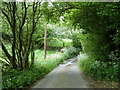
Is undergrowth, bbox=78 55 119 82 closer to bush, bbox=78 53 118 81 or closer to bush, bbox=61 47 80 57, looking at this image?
bush, bbox=78 53 118 81

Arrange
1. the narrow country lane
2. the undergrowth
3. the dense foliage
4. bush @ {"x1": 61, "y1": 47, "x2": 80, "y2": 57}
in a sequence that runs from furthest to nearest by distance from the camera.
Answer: bush @ {"x1": 61, "y1": 47, "x2": 80, "y2": 57}
the dense foliage
the narrow country lane
the undergrowth

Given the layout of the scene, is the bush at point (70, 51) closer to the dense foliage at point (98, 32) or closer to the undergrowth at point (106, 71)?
the dense foliage at point (98, 32)

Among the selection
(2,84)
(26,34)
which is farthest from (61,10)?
(2,84)

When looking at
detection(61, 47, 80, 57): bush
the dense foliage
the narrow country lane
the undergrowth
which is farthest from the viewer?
detection(61, 47, 80, 57): bush

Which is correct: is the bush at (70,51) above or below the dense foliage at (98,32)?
below

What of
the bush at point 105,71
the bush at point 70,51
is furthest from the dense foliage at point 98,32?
the bush at point 70,51

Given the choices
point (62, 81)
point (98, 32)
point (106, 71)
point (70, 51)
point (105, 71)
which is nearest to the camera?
point (106, 71)

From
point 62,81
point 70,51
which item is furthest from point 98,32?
point 70,51

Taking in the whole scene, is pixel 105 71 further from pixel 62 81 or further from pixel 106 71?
pixel 62 81

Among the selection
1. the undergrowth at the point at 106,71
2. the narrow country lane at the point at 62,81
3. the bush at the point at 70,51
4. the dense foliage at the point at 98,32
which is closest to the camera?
the undergrowth at the point at 106,71

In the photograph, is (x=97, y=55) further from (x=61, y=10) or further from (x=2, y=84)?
(x=2, y=84)

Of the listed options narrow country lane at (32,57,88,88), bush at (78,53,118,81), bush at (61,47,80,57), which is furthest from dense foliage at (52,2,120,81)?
bush at (61,47,80,57)

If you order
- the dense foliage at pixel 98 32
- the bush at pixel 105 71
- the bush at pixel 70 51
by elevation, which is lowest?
the bush at pixel 70 51

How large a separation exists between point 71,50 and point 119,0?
52.8 ft
